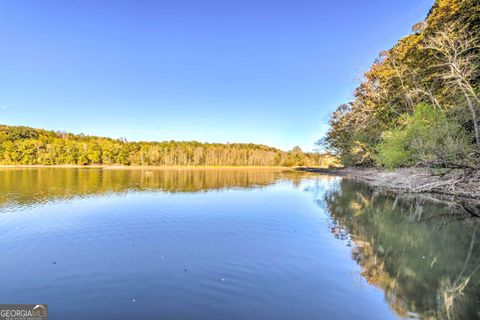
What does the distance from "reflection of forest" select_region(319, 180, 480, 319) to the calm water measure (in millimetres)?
36

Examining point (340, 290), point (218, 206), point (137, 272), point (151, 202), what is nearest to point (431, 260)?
point (340, 290)

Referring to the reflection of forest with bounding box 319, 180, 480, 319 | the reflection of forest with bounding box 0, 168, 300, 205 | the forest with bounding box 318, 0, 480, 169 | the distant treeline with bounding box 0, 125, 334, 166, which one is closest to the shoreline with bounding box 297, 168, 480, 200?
the forest with bounding box 318, 0, 480, 169

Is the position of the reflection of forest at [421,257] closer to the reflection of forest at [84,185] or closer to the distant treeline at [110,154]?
the reflection of forest at [84,185]

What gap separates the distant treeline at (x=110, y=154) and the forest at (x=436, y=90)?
58.2 metres

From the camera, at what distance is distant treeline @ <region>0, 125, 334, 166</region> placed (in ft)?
316

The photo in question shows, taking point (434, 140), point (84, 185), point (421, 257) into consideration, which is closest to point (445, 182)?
point (434, 140)

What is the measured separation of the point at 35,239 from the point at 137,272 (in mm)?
5415

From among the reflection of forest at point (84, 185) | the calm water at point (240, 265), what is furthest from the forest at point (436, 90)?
the reflection of forest at point (84, 185)

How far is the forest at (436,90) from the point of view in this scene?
18.7 m

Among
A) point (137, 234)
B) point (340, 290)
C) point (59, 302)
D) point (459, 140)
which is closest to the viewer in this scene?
point (59, 302)

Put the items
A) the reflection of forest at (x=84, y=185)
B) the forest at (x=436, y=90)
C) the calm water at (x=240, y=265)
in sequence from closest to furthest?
1. the calm water at (x=240, y=265)
2. the forest at (x=436, y=90)
3. the reflection of forest at (x=84, y=185)

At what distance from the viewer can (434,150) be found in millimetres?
20469

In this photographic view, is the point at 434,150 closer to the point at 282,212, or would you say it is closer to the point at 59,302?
the point at 282,212

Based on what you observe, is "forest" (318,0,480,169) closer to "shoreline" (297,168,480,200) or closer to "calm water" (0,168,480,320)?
"shoreline" (297,168,480,200)
